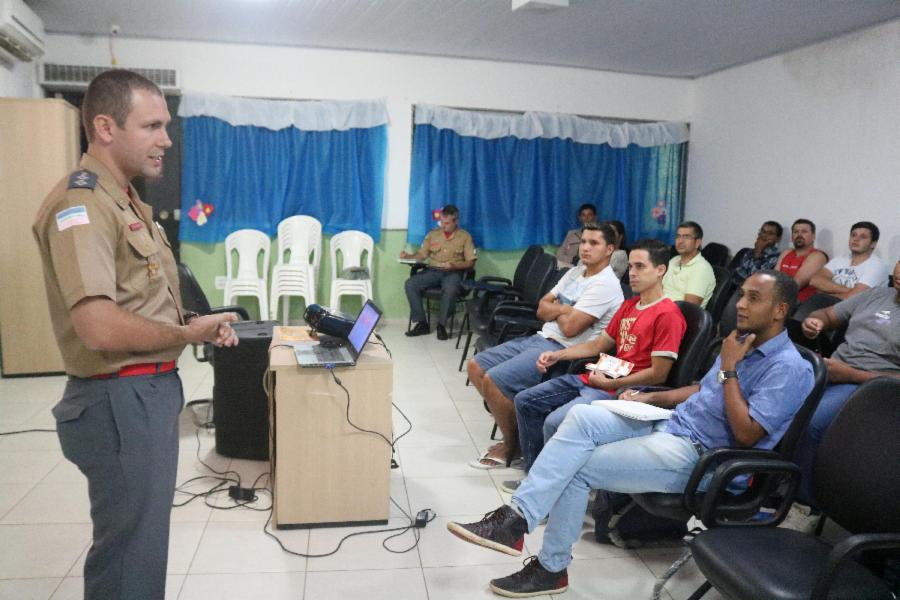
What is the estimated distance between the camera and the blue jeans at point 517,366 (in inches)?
123

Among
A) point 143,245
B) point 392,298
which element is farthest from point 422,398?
point 143,245

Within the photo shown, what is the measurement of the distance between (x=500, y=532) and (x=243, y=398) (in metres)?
1.54

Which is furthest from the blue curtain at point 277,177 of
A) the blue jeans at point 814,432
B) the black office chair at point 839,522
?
the black office chair at point 839,522

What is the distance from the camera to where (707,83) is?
6609 millimetres

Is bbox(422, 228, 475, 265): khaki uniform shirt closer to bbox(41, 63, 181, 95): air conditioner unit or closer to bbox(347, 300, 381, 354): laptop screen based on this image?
bbox(41, 63, 181, 95): air conditioner unit

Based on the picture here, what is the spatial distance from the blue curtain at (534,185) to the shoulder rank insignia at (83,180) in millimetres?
4977

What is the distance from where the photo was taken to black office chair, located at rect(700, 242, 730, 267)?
→ 6129mm

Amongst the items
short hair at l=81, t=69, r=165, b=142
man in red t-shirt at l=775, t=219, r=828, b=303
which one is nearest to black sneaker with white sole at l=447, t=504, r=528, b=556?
short hair at l=81, t=69, r=165, b=142

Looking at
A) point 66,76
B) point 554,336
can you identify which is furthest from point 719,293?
point 66,76

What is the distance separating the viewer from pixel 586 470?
6.96 ft

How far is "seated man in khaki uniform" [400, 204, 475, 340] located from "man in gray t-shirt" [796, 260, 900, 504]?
3287mm

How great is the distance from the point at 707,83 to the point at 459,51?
2585mm

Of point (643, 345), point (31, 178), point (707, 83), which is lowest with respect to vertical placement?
point (643, 345)

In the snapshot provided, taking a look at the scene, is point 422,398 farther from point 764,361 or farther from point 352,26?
point 352,26
